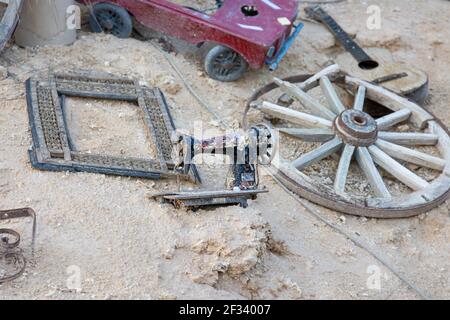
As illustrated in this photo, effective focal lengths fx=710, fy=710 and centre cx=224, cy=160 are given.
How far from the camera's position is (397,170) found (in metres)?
5.28

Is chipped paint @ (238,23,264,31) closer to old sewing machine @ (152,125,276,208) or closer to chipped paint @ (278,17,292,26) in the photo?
chipped paint @ (278,17,292,26)

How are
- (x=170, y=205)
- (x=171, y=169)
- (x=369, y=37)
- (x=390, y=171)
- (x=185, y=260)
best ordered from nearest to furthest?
1. (x=185, y=260)
2. (x=170, y=205)
3. (x=171, y=169)
4. (x=390, y=171)
5. (x=369, y=37)

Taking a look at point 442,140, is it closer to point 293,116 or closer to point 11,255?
point 293,116

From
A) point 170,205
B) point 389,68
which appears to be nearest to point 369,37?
point 389,68

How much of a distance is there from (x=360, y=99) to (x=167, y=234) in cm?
235

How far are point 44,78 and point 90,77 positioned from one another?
0.35 meters

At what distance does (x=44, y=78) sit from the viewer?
17.8 ft

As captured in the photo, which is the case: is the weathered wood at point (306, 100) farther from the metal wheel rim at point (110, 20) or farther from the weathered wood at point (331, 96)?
the metal wheel rim at point (110, 20)

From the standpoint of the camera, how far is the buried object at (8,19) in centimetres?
527

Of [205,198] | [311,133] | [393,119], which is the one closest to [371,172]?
[311,133]

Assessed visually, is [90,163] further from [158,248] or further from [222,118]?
[222,118]

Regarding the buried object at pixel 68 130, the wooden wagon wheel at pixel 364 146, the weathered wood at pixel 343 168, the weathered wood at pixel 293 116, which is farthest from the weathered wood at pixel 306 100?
the buried object at pixel 68 130

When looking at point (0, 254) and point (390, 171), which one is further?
point (390, 171)

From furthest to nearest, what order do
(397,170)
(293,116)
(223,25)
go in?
(223,25)
(293,116)
(397,170)
